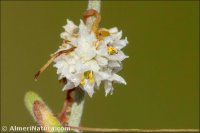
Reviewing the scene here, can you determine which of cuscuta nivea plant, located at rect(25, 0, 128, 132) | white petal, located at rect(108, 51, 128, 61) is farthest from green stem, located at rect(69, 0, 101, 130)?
white petal, located at rect(108, 51, 128, 61)

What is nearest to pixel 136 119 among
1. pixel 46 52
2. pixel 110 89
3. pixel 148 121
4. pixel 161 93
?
pixel 148 121

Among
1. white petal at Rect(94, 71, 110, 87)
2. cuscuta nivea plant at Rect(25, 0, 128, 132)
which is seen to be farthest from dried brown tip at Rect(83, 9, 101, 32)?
white petal at Rect(94, 71, 110, 87)

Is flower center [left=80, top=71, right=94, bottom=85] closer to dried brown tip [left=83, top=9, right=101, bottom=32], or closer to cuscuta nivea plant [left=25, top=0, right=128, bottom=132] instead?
cuscuta nivea plant [left=25, top=0, right=128, bottom=132]

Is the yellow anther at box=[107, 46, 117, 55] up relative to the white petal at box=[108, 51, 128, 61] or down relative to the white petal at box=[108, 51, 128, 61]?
up

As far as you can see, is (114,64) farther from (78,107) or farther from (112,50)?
(78,107)

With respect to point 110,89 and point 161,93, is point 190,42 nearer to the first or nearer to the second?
point 161,93

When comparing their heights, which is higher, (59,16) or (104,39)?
(59,16)

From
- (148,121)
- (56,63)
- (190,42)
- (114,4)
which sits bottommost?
(148,121)

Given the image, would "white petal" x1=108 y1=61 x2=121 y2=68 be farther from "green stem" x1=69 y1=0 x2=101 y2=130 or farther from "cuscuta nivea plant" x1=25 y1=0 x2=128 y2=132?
"green stem" x1=69 y1=0 x2=101 y2=130
